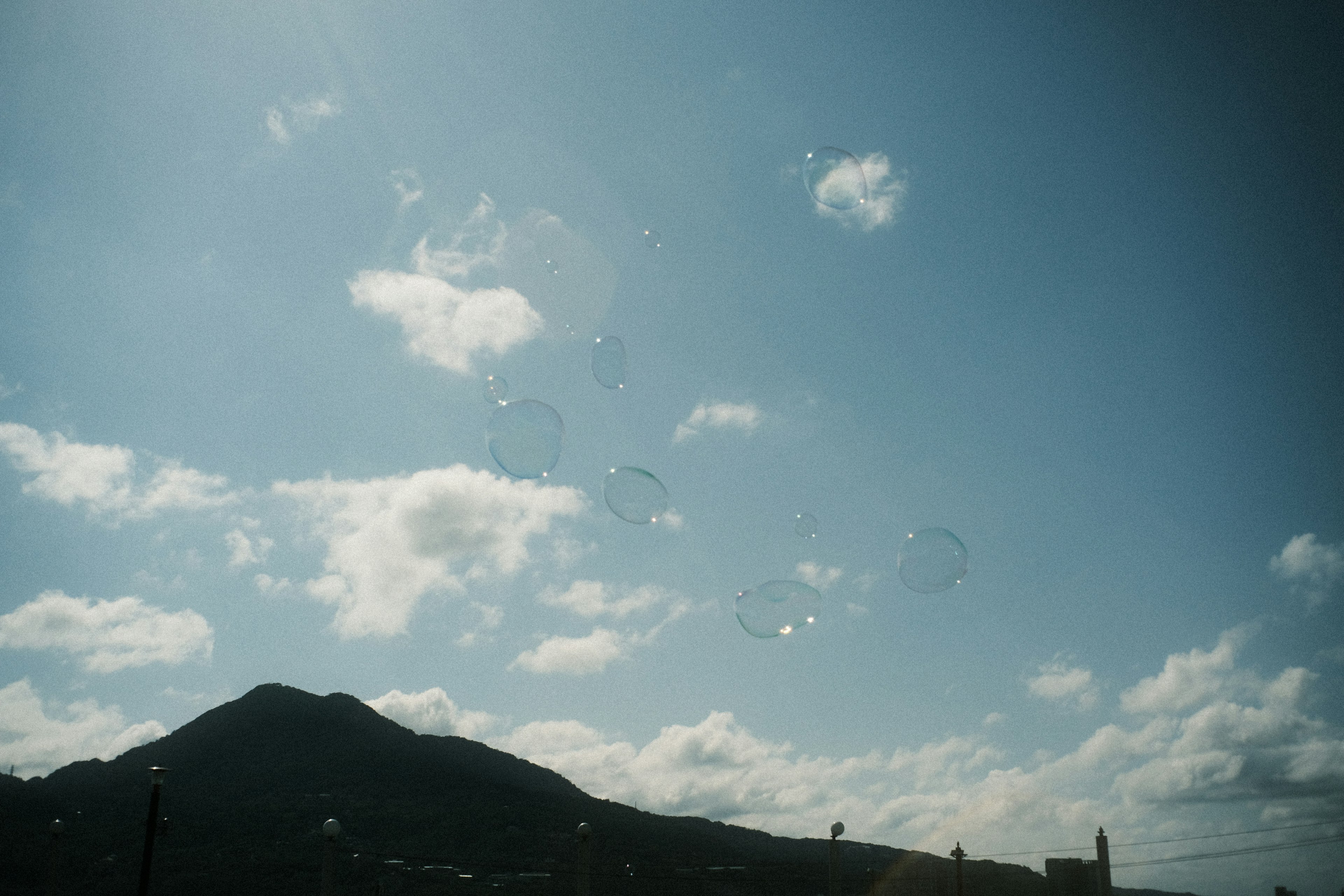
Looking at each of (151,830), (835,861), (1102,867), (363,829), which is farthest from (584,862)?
(363,829)

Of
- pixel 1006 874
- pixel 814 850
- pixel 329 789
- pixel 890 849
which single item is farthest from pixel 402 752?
pixel 1006 874

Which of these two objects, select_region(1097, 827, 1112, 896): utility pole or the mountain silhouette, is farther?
the mountain silhouette

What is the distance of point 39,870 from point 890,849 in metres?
87.7

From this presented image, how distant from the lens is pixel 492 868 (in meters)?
65.2

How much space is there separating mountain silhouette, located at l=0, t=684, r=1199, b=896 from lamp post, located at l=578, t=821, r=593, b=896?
9.58 meters

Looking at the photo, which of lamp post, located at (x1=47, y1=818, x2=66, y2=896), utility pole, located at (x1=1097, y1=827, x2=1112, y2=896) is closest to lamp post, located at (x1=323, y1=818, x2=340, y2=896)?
lamp post, located at (x1=47, y1=818, x2=66, y2=896)

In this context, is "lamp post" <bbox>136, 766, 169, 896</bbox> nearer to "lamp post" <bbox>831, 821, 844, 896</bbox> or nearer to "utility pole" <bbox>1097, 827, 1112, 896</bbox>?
"lamp post" <bbox>831, 821, 844, 896</bbox>

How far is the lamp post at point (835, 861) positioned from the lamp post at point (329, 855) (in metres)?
13.5

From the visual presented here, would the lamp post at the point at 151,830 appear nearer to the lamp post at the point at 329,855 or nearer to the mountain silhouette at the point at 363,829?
the mountain silhouette at the point at 363,829

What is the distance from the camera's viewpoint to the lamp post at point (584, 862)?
865 inches

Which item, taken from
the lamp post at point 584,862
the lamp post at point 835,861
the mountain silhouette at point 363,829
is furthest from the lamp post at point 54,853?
the lamp post at point 835,861

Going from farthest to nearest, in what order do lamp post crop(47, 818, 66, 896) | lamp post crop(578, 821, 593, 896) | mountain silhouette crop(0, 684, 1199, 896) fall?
mountain silhouette crop(0, 684, 1199, 896) < lamp post crop(47, 818, 66, 896) < lamp post crop(578, 821, 593, 896)

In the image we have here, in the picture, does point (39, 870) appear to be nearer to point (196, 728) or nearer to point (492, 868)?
point (492, 868)

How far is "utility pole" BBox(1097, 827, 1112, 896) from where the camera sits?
87.1 feet
